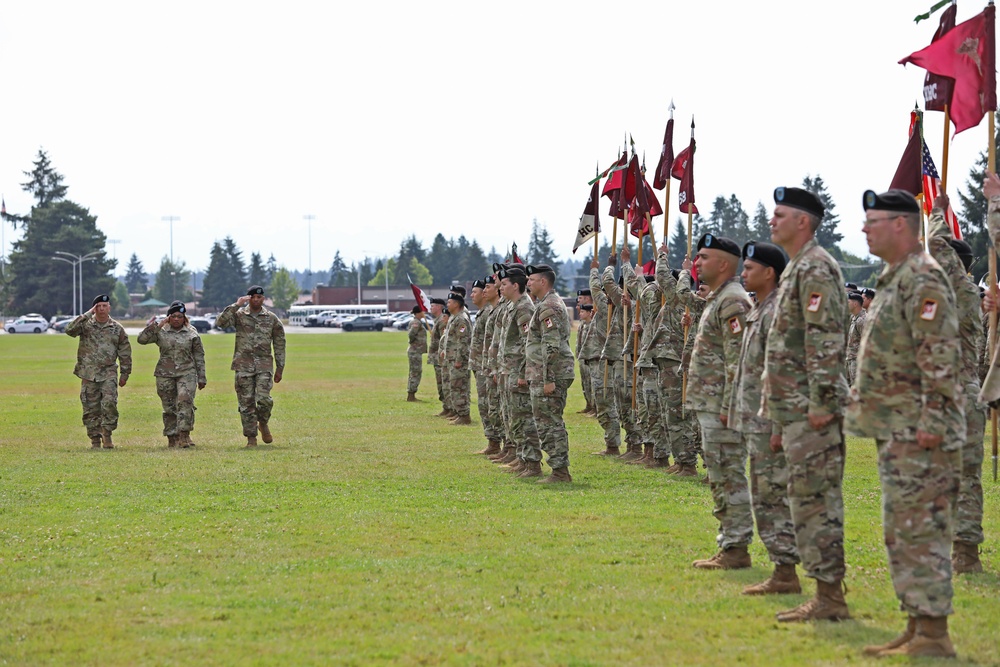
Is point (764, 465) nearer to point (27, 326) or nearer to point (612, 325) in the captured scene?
point (612, 325)

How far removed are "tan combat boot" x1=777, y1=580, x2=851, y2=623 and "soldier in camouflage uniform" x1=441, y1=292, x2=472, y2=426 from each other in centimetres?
1484

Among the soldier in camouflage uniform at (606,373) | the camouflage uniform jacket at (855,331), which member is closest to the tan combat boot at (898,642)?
the soldier in camouflage uniform at (606,373)

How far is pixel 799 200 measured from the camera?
7133 millimetres

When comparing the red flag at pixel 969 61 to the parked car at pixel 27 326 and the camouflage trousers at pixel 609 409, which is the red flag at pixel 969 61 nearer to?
the camouflage trousers at pixel 609 409

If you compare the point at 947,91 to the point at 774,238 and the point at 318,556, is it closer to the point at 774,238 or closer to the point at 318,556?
the point at 774,238

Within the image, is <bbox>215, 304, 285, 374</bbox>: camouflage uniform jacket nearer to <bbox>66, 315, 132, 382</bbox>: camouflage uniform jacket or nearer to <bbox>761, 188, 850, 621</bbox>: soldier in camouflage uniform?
<bbox>66, 315, 132, 382</bbox>: camouflage uniform jacket

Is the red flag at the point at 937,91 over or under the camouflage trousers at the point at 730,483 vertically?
over

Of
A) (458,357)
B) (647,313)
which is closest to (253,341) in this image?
(458,357)

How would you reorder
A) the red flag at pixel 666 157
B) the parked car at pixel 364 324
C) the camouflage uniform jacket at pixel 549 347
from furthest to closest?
the parked car at pixel 364 324
the red flag at pixel 666 157
the camouflage uniform jacket at pixel 549 347

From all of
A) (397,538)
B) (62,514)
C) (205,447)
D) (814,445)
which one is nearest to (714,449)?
(814,445)

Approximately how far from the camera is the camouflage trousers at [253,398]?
1764cm

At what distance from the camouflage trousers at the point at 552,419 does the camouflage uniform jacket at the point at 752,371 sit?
211 inches

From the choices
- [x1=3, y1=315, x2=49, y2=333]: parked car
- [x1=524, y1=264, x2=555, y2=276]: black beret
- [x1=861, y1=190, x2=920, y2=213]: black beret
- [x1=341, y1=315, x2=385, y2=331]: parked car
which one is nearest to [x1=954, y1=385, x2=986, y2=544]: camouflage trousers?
[x1=861, y1=190, x2=920, y2=213]: black beret

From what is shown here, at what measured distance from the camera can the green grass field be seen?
6387 mm
